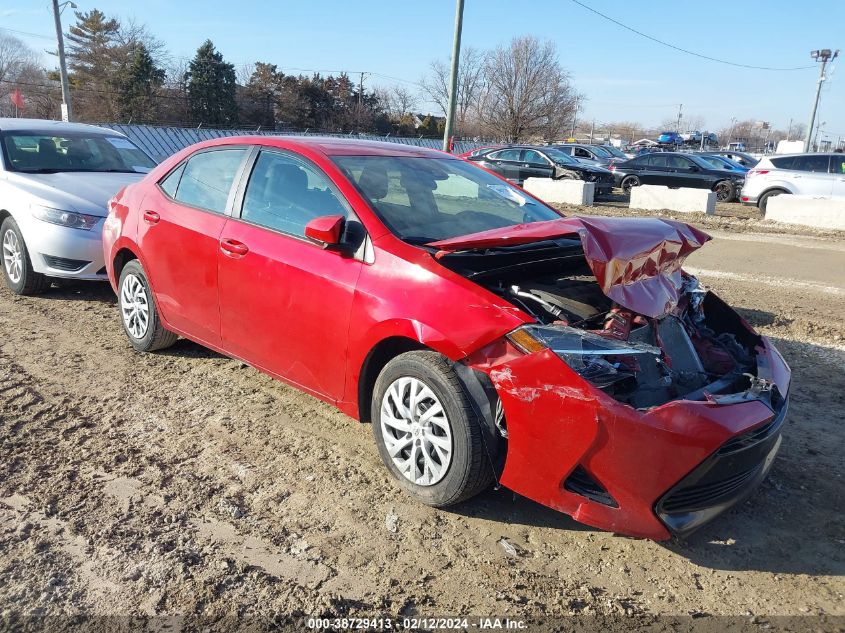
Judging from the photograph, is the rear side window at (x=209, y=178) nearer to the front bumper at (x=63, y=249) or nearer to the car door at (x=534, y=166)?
the front bumper at (x=63, y=249)

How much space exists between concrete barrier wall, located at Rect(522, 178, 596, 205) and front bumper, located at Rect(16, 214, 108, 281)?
42.2 feet

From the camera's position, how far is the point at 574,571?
288 centimetres

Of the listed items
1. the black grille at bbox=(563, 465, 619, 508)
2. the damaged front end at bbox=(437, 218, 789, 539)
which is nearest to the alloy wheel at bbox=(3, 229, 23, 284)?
the damaged front end at bbox=(437, 218, 789, 539)

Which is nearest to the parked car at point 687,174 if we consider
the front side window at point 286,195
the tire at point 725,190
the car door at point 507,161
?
the tire at point 725,190

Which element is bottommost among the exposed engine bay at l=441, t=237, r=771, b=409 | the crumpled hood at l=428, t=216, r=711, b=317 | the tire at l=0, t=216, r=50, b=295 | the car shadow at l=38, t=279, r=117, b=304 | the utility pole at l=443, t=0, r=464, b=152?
the car shadow at l=38, t=279, r=117, b=304

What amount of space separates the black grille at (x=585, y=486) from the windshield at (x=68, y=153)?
665 cm

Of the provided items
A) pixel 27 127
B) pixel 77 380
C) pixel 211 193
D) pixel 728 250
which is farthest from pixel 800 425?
pixel 27 127

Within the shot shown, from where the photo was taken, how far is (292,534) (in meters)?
3.08

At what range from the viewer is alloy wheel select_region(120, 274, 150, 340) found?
5117 millimetres

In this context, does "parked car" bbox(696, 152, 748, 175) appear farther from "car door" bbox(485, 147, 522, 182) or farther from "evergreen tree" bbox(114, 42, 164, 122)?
"evergreen tree" bbox(114, 42, 164, 122)

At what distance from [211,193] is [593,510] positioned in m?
3.17

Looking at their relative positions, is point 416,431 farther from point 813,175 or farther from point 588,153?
point 588,153

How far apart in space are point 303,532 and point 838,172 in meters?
17.3

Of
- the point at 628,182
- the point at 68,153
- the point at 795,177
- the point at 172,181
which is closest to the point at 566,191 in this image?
the point at 628,182
